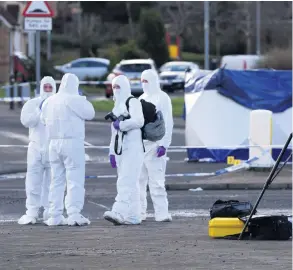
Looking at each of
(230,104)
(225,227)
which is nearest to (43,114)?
(225,227)

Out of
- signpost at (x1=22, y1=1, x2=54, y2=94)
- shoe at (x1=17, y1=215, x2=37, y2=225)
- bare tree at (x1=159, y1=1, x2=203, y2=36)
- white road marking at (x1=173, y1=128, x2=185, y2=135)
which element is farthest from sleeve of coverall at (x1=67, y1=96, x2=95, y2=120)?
bare tree at (x1=159, y1=1, x2=203, y2=36)

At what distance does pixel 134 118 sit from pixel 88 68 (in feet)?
131

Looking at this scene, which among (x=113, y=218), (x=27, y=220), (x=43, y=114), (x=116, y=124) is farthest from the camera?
(x=27, y=220)

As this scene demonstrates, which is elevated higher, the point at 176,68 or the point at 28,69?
the point at 28,69

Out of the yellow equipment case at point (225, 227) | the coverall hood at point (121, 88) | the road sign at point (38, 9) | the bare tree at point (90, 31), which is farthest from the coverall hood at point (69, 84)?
the bare tree at point (90, 31)

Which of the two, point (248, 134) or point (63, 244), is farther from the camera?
point (248, 134)

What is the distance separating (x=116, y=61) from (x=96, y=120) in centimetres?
2311

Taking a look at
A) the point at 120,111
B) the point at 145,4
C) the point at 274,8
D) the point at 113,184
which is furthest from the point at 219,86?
the point at 145,4

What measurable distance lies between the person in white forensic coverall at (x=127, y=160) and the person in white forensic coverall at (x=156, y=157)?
1.26 feet

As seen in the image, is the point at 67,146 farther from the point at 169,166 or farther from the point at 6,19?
the point at 6,19

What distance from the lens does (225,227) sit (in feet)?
41.9

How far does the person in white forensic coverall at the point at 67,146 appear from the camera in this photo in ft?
47.3

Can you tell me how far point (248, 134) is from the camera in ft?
77.6

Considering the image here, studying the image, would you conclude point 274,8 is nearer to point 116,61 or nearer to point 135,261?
point 116,61
